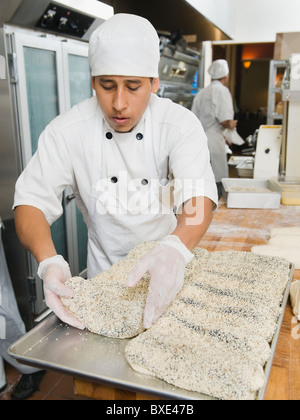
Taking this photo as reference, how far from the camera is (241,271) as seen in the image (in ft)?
4.08

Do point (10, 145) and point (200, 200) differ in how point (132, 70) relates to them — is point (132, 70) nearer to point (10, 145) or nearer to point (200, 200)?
point (200, 200)

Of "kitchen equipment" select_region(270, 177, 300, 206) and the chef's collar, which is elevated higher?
the chef's collar

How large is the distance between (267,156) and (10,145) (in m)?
1.78

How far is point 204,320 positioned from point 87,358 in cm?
29

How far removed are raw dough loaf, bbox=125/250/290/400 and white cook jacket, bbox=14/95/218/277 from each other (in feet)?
1.14

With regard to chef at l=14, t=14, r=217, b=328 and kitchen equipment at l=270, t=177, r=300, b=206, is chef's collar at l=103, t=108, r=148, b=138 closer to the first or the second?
chef at l=14, t=14, r=217, b=328

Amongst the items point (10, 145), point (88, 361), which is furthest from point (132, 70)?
point (10, 145)

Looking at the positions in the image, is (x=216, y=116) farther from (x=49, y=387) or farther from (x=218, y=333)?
(x=218, y=333)

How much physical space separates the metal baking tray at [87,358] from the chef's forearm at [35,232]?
0.84 ft

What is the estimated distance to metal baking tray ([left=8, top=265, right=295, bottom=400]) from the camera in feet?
2.65

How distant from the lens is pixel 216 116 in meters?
4.82

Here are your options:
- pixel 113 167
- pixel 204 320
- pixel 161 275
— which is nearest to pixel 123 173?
pixel 113 167

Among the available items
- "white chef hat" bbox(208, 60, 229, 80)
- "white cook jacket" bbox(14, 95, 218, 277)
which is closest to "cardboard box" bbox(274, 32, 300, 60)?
"white chef hat" bbox(208, 60, 229, 80)

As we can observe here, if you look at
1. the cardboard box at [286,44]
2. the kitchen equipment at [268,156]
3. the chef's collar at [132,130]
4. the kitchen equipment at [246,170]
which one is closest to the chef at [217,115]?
the cardboard box at [286,44]
